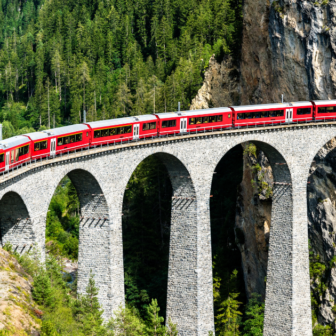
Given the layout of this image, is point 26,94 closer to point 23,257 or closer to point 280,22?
point 280,22

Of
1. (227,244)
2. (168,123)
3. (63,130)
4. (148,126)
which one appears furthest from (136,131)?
(227,244)

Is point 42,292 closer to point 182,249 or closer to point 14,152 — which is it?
point 14,152

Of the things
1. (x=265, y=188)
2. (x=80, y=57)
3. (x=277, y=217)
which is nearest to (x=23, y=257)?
(x=277, y=217)

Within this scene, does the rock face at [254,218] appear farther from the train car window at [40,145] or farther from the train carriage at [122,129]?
the train car window at [40,145]

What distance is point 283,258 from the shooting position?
58.0 meters

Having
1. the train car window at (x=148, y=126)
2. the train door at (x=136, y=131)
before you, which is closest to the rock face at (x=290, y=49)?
the train car window at (x=148, y=126)

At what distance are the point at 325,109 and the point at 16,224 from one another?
32240mm

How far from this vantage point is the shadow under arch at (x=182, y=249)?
5338 cm

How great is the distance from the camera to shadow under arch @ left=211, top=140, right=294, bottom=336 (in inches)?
2256

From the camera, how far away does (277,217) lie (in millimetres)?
58688

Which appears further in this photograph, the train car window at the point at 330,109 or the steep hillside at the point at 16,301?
the train car window at the point at 330,109

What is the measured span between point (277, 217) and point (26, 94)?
115m

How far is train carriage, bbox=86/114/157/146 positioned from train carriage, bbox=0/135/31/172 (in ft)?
21.2

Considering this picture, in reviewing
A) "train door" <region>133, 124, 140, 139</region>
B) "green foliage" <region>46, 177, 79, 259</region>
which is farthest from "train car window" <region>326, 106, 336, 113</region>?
"green foliage" <region>46, 177, 79, 259</region>
